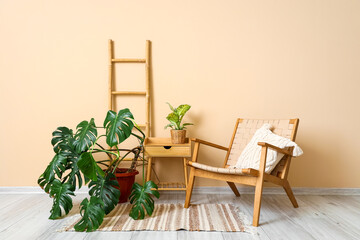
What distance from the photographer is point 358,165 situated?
8.85 ft

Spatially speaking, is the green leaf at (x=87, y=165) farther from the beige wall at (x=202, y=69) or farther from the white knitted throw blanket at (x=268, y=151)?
the white knitted throw blanket at (x=268, y=151)

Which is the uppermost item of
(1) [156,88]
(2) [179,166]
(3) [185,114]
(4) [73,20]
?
(4) [73,20]

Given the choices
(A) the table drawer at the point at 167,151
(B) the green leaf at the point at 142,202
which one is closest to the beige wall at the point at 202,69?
(A) the table drawer at the point at 167,151

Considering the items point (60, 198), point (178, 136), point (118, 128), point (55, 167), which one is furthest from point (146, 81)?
point (60, 198)

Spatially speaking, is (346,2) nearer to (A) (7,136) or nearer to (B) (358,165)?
(B) (358,165)

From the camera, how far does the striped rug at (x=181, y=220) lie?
1.79 m

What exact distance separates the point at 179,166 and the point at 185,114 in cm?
50

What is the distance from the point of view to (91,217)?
1742 mm

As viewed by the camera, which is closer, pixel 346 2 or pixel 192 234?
pixel 192 234

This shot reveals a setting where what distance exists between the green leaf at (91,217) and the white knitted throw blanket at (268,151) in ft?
3.71

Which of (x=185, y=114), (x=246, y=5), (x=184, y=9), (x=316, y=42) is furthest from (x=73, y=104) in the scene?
(x=316, y=42)

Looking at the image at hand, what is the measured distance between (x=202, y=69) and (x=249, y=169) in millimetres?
1195

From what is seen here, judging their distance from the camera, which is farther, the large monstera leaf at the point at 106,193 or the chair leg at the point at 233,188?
the chair leg at the point at 233,188

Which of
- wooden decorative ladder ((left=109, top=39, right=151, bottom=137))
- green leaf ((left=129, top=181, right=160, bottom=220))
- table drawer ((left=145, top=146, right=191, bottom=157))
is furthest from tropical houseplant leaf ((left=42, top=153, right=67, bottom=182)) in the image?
wooden decorative ladder ((left=109, top=39, right=151, bottom=137))
